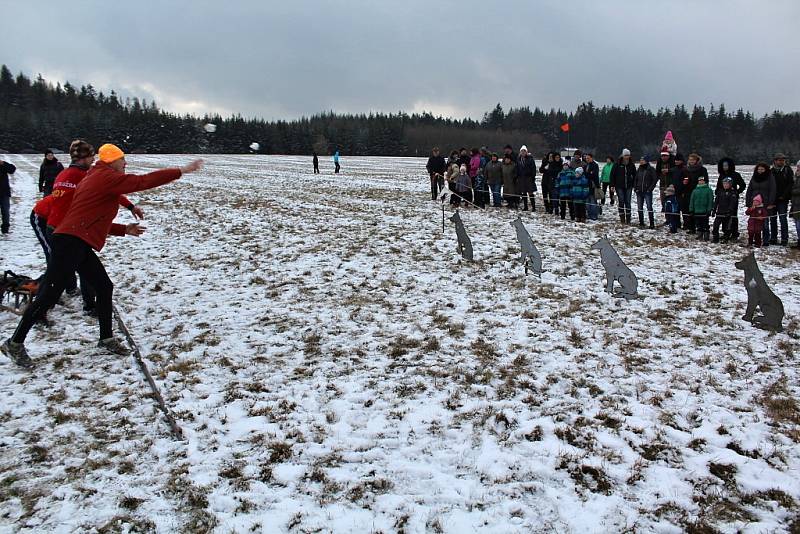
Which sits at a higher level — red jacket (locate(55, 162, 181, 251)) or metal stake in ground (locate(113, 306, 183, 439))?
red jacket (locate(55, 162, 181, 251))

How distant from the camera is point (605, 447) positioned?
396 centimetres

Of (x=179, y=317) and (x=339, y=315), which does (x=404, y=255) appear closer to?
(x=339, y=315)

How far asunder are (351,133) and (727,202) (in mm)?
84881

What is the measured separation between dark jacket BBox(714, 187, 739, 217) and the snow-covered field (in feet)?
11.5

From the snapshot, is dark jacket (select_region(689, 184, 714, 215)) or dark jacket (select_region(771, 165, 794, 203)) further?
dark jacket (select_region(689, 184, 714, 215))

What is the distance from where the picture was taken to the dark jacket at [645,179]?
45.3 ft

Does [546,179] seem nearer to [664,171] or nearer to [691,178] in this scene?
[664,171]

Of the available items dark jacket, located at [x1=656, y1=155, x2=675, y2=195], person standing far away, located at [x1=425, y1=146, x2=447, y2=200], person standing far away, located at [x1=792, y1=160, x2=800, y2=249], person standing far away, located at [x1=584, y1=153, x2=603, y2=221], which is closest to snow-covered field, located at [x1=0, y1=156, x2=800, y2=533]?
person standing far away, located at [x1=792, y1=160, x2=800, y2=249]

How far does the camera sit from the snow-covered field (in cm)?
336

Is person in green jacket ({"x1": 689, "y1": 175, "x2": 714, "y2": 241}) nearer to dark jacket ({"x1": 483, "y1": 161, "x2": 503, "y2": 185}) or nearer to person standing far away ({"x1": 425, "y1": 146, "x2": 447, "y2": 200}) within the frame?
dark jacket ({"x1": 483, "y1": 161, "x2": 503, "y2": 185})

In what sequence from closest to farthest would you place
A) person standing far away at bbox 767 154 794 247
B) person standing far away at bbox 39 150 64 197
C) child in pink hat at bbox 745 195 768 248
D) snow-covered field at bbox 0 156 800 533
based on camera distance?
1. snow-covered field at bbox 0 156 800 533
2. child in pink hat at bbox 745 195 768 248
3. person standing far away at bbox 767 154 794 247
4. person standing far away at bbox 39 150 64 197

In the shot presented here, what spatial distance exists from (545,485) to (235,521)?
2.11 metres

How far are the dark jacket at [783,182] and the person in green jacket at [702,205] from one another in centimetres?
126

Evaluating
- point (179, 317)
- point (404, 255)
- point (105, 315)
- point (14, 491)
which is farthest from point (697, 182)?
point (14, 491)
